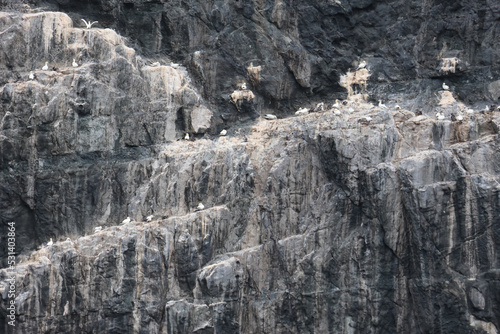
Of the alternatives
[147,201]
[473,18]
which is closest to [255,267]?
[147,201]

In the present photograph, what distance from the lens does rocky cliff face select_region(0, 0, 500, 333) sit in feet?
155

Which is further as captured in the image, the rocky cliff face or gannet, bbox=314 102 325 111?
gannet, bbox=314 102 325 111

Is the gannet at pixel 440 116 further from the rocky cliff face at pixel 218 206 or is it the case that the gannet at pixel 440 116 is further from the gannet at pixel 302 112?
the gannet at pixel 302 112

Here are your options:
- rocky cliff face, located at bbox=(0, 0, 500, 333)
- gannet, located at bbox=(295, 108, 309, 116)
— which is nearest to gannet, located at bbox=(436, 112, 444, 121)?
rocky cliff face, located at bbox=(0, 0, 500, 333)

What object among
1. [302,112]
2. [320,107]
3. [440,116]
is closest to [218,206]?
[302,112]

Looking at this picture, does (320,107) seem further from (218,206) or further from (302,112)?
(218,206)

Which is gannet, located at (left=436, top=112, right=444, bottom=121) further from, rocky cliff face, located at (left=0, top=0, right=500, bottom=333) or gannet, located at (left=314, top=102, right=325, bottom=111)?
gannet, located at (left=314, top=102, right=325, bottom=111)

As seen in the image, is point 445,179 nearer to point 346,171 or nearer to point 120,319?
point 346,171

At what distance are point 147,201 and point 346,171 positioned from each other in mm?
9091

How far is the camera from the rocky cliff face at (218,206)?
47125 millimetres

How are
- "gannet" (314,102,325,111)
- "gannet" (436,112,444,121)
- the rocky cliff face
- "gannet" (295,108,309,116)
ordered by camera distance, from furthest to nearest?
"gannet" (314,102,325,111) → "gannet" (295,108,309,116) → "gannet" (436,112,444,121) → the rocky cliff face

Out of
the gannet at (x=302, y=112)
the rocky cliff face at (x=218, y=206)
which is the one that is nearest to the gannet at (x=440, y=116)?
the rocky cliff face at (x=218, y=206)

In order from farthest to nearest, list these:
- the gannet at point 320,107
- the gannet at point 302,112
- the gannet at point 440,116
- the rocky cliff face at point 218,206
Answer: the gannet at point 320,107, the gannet at point 302,112, the gannet at point 440,116, the rocky cliff face at point 218,206

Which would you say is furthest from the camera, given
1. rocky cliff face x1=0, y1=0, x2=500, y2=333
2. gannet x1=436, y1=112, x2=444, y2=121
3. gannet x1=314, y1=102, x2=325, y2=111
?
gannet x1=314, y1=102, x2=325, y2=111
